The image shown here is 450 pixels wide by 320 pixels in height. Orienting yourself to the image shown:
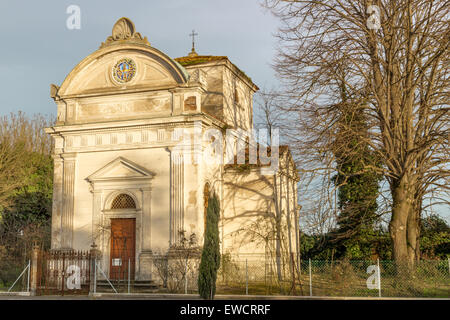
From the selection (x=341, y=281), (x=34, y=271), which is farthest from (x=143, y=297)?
(x=341, y=281)

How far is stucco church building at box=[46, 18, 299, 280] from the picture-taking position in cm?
2033

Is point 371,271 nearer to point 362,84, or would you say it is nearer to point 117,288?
point 362,84

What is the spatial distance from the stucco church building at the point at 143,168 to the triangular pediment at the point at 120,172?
44 mm

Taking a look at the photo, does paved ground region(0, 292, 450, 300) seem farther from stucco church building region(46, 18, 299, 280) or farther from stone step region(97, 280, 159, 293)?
stucco church building region(46, 18, 299, 280)

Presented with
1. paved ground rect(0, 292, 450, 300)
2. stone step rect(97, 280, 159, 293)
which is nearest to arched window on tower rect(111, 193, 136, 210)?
stone step rect(97, 280, 159, 293)

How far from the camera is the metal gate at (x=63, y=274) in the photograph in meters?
18.4

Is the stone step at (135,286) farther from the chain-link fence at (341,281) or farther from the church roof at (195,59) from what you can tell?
the church roof at (195,59)

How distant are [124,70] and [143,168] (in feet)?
15.4

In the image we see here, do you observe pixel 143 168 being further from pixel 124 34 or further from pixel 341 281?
pixel 341 281

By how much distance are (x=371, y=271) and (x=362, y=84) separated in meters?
6.75

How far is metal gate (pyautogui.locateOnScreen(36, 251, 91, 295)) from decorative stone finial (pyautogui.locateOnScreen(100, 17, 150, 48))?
31.6ft

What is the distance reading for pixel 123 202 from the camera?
2117 cm

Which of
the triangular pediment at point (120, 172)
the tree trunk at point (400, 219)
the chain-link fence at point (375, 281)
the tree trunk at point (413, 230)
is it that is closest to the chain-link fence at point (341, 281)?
the chain-link fence at point (375, 281)

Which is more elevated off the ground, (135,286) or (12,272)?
(12,272)
